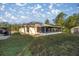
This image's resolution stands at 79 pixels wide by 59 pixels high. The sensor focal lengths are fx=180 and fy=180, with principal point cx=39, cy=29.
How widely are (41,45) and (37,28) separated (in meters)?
0.15

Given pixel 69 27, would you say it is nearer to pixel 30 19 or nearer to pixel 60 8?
pixel 60 8

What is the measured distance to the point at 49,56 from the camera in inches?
58.4

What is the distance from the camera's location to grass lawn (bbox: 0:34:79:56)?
148 centimetres

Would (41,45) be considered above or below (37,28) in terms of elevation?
below

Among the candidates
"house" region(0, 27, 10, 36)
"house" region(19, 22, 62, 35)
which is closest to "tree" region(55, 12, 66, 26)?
"house" region(19, 22, 62, 35)

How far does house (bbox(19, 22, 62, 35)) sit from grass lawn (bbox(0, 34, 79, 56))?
0.04m

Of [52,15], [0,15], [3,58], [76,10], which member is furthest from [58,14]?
[3,58]

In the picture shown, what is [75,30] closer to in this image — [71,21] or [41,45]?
[71,21]

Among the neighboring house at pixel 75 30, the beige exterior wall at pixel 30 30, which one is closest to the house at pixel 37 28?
the beige exterior wall at pixel 30 30

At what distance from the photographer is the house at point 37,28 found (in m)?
1.50

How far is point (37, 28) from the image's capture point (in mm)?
1514

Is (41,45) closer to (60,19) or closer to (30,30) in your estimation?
(30,30)

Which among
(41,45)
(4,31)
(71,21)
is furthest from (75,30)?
(4,31)

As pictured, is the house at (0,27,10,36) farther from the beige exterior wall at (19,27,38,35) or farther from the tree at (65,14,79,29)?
the tree at (65,14,79,29)
